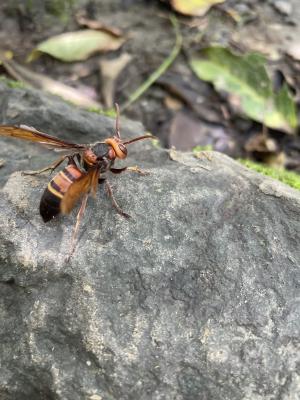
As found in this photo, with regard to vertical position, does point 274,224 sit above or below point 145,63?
above


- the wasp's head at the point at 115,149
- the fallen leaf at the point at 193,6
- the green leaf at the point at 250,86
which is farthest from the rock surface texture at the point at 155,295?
the fallen leaf at the point at 193,6

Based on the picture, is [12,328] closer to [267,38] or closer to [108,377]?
[108,377]

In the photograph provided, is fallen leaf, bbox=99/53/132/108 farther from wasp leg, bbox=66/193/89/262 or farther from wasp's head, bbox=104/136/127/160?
wasp leg, bbox=66/193/89/262

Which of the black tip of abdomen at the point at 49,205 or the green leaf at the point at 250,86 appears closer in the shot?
the black tip of abdomen at the point at 49,205

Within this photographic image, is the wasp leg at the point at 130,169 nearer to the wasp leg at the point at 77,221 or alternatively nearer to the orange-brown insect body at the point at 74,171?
the orange-brown insect body at the point at 74,171

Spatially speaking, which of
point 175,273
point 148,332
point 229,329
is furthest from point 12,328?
point 229,329

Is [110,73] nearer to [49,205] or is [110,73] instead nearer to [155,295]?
[49,205]

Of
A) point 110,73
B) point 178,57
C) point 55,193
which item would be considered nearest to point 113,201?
point 55,193
